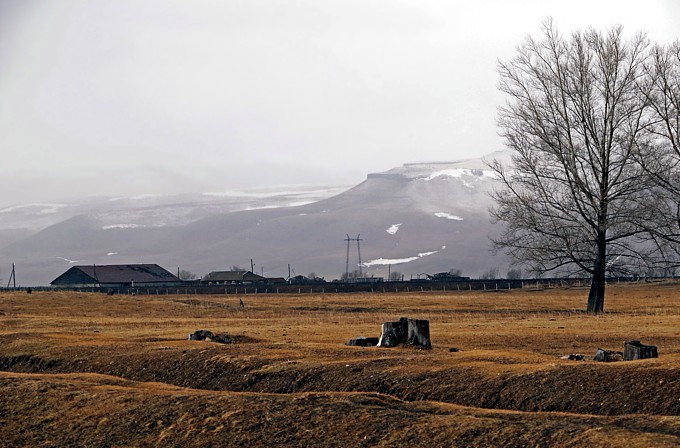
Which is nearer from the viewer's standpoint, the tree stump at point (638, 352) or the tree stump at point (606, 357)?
the tree stump at point (638, 352)

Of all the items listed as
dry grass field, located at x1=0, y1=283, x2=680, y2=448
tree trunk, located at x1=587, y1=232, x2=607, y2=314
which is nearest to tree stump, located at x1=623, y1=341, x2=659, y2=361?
dry grass field, located at x1=0, y1=283, x2=680, y2=448

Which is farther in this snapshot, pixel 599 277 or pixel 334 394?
pixel 599 277

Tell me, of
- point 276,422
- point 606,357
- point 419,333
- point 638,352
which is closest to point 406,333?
point 419,333

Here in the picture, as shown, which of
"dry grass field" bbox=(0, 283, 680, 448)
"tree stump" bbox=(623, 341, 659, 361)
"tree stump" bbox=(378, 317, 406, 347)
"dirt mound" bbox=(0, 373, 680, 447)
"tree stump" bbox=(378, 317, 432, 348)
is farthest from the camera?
"tree stump" bbox=(378, 317, 406, 347)

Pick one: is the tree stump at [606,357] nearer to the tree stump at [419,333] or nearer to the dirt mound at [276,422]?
the tree stump at [419,333]

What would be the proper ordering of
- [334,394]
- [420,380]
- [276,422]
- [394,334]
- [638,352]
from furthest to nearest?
[394,334] < [638,352] < [420,380] < [334,394] < [276,422]

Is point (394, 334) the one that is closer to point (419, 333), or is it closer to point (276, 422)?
point (419, 333)

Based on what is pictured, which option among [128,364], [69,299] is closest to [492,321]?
[128,364]

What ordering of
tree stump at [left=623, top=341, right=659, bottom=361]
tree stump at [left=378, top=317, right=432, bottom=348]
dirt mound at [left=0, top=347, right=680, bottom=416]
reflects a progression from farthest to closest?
tree stump at [left=378, top=317, right=432, bottom=348] < tree stump at [left=623, top=341, right=659, bottom=361] < dirt mound at [left=0, top=347, right=680, bottom=416]

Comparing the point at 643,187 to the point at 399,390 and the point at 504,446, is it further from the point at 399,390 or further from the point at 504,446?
the point at 504,446

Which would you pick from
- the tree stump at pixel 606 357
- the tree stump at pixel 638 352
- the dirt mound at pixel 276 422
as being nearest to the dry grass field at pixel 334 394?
the dirt mound at pixel 276 422

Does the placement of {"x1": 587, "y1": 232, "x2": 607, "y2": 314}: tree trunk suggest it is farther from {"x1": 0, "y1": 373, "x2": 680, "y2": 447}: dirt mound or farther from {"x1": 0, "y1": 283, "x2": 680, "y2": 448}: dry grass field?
{"x1": 0, "y1": 373, "x2": 680, "y2": 447}: dirt mound

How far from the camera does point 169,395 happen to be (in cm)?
3161

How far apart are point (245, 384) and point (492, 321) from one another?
106 feet
